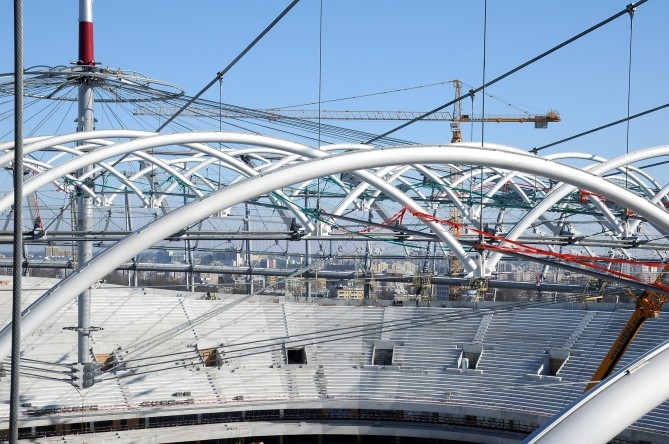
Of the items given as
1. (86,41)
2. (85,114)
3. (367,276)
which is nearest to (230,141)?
(85,114)

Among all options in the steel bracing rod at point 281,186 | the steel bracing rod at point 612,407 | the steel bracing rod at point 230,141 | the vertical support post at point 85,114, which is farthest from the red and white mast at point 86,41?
the steel bracing rod at point 612,407

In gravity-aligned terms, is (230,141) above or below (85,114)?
below

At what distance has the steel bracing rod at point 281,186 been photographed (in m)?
11.5

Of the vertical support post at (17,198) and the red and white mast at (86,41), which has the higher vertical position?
the red and white mast at (86,41)

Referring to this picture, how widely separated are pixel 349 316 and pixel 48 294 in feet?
80.7

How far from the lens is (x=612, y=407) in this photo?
6738mm

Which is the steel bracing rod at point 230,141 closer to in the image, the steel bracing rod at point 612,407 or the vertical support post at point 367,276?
the steel bracing rod at point 612,407

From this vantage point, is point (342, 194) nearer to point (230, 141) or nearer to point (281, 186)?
point (230, 141)

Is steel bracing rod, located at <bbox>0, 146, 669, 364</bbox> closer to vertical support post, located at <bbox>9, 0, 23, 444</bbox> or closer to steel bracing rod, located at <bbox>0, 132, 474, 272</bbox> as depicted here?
vertical support post, located at <bbox>9, 0, 23, 444</bbox>

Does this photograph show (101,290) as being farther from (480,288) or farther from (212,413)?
(480,288)

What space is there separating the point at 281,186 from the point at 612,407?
20.7ft

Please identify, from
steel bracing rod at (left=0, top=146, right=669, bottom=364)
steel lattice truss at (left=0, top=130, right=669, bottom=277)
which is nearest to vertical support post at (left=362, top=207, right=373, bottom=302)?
steel lattice truss at (left=0, top=130, right=669, bottom=277)

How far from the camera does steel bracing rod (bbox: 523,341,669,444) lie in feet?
21.6

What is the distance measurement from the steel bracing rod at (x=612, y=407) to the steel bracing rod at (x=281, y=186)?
5940 millimetres
